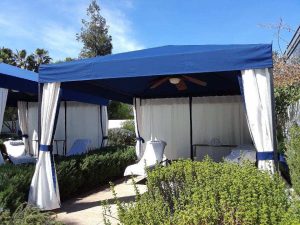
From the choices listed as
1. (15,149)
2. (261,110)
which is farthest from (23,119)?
(261,110)

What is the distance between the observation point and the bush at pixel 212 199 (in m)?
2.50

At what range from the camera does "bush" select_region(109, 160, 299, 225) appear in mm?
2497

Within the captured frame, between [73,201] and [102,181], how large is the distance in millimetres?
1404

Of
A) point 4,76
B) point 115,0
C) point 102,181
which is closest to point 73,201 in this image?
point 102,181

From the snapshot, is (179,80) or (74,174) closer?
(74,174)

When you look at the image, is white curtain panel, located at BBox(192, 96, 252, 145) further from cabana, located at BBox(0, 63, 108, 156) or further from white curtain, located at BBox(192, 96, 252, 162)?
cabana, located at BBox(0, 63, 108, 156)

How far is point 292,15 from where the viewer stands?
11133 millimetres

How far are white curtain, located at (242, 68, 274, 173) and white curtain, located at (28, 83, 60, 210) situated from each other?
3.11m

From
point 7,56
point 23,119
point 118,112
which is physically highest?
point 7,56

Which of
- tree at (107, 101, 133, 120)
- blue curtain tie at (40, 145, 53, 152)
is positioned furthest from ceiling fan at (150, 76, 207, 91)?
tree at (107, 101, 133, 120)

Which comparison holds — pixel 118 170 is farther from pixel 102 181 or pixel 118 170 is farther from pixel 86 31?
pixel 86 31

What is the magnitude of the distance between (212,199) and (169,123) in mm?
8417

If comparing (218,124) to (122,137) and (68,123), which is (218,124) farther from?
(122,137)

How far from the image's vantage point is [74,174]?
646 centimetres
